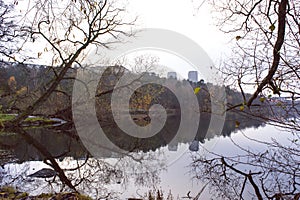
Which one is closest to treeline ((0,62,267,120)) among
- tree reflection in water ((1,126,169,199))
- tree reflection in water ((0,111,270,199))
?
tree reflection in water ((0,111,270,199))

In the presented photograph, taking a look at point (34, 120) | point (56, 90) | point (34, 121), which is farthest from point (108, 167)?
point (34, 120)

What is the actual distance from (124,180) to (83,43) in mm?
5049

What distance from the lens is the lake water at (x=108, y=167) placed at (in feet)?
14.0

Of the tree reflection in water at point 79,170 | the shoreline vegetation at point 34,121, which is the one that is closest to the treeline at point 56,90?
the shoreline vegetation at point 34,121

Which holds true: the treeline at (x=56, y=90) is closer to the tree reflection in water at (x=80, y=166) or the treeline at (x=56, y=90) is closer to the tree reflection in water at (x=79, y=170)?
the tree reflection in water at (x=80, y=166)

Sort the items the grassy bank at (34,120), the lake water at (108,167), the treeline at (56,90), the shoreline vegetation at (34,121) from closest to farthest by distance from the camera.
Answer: the lake water at (108,167) → the treeline at (56,90) → the shoreline vegetation at (34,121) → the grassy bank at (34,120)

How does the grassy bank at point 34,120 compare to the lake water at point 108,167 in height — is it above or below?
above

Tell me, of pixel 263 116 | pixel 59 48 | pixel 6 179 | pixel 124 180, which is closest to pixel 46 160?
pixel 6 179

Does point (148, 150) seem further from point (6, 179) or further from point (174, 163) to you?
point (6, 179)

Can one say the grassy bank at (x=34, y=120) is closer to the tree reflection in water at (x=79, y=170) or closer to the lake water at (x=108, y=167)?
the lake water at (x=108, y=167)

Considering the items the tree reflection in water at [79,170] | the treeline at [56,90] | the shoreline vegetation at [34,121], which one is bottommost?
the tree reflection in water at [79,170]

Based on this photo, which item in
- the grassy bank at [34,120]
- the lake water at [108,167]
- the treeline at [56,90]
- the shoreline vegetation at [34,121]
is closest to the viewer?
the lake water at [108,167]

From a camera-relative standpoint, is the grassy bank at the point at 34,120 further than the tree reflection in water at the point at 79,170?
Yes

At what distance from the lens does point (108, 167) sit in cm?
613
